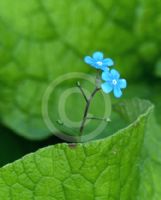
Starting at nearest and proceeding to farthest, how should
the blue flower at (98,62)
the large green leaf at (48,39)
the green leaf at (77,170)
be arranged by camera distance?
the green leaf at (77,170) → the blue flower at (98,62) → the large green leaf at (48,39)

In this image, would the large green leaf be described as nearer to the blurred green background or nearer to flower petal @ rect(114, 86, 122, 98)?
the blurred green background

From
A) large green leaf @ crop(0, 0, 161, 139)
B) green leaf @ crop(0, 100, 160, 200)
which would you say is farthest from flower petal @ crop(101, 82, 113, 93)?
large green leaf @ crop(0, 0, 161, 139)

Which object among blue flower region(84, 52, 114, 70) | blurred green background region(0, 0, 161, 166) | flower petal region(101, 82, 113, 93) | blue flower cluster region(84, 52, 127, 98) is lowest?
flower petal region(101, 82, 113, 93)

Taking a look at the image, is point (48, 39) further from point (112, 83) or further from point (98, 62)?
point (112, 83)

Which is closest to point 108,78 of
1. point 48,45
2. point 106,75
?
point 106,75

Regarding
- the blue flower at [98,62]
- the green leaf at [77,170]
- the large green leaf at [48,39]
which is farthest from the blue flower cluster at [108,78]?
the large green leaf at [48,39]

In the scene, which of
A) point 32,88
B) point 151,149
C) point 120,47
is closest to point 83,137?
point 151,149

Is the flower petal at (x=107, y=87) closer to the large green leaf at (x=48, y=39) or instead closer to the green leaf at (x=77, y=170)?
the green leaf at (x=77, y=170)
